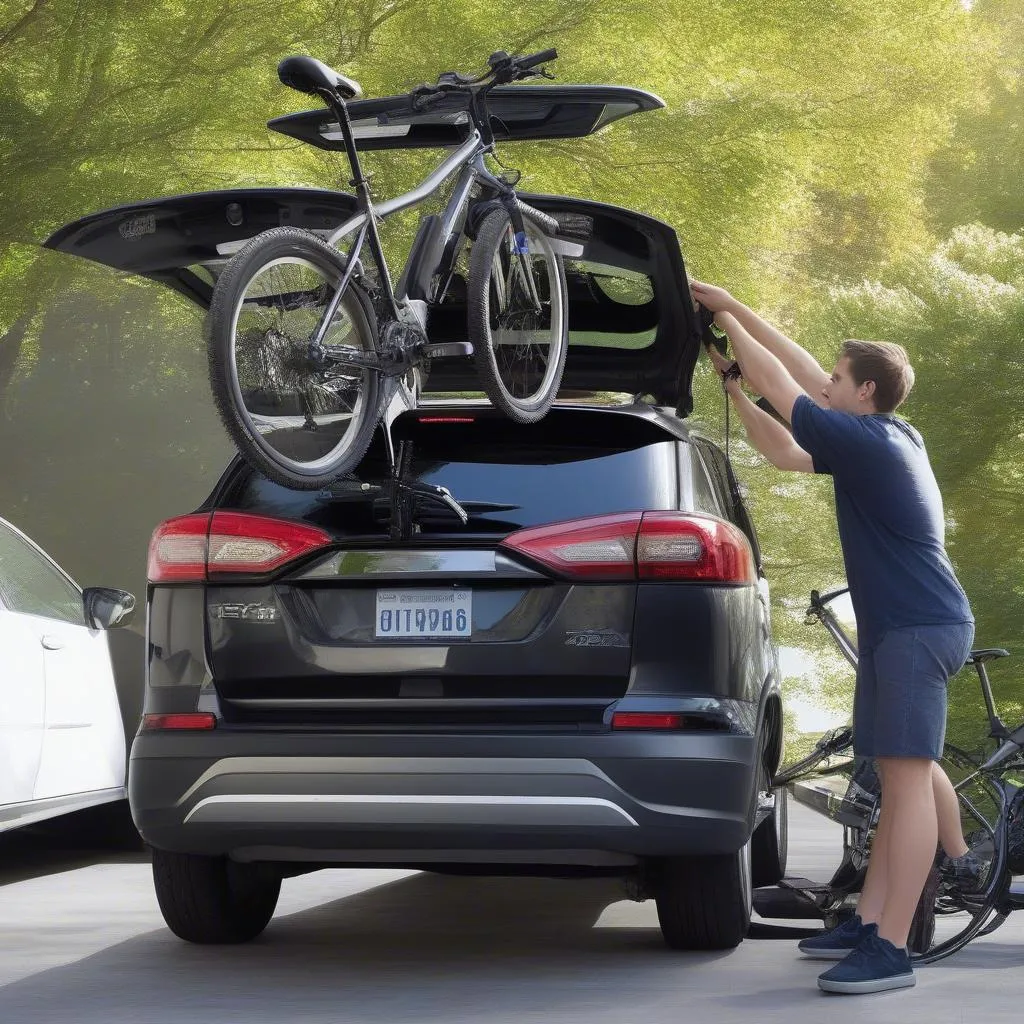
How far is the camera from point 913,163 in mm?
18453

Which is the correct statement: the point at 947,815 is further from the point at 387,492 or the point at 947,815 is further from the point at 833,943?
the point at 387,492

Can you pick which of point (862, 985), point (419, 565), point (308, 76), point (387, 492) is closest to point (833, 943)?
point (862, 985)

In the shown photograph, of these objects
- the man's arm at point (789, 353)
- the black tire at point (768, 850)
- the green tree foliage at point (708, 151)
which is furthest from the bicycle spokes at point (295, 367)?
the green tree foliage at point (708, 151)

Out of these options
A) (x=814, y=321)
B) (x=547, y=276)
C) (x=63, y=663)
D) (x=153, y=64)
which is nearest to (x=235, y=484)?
(x=547, y=276)

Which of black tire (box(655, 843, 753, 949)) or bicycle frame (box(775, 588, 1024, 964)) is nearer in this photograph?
black tire (box(655, 843, 753, 949))

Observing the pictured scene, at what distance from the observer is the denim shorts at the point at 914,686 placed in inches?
227

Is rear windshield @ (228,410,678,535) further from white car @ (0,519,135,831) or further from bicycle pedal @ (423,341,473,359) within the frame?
white car @ (0,519,135,831)

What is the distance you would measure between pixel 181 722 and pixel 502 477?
47.3 inches

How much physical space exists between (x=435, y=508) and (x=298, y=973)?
5.31 feet

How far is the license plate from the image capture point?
5473 mm

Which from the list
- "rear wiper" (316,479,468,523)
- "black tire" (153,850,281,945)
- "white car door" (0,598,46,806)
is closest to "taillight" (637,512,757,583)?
"rear wiper" (316,479,468,523)

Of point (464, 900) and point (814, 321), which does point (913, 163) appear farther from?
point (464, 900)

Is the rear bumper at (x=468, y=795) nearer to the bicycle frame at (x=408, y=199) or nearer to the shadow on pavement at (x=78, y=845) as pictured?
the bicycle frame at (x=408, y=199)

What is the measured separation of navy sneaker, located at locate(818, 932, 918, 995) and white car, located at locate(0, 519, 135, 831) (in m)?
3.54
